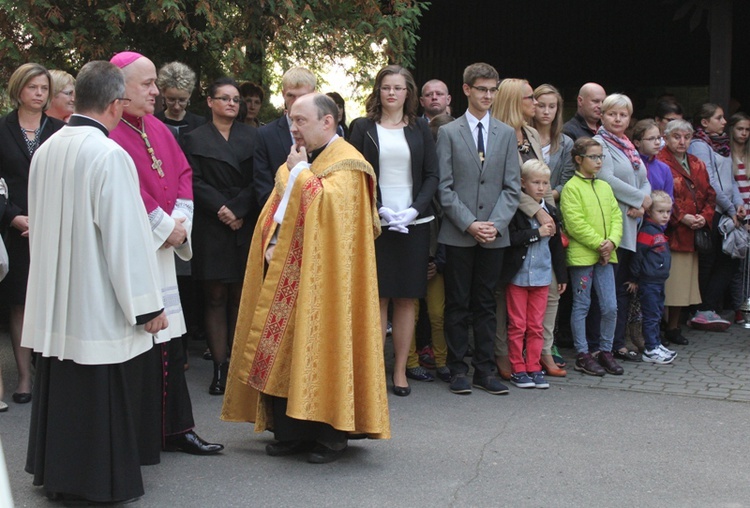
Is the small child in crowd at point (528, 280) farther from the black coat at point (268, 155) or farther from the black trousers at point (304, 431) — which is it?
the black trousers at point (304, 431)

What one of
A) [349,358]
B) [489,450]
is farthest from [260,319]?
[489,450]

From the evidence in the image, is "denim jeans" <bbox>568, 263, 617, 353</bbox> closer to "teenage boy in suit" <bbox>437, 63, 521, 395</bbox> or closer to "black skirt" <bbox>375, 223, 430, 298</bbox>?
"teenage boy in suit" <bbox>437, 63, 521, 395</bbox>

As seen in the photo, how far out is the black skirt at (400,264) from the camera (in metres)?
6.28

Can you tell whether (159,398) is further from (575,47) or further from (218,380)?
(575,47)

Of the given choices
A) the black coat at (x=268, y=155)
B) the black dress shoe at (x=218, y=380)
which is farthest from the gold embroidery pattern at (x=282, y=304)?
the black coat at (x=268, y=155)

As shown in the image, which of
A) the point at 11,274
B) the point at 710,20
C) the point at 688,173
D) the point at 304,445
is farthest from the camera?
the point at 710,20

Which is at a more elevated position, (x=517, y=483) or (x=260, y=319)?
(x=260, y=319)

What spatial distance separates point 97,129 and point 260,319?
1.29 metres

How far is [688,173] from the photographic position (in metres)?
8.13

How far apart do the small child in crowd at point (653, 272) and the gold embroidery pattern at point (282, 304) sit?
3.53 meters

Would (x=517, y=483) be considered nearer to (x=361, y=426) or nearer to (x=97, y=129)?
(x=361, y=426)

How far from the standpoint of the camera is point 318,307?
4762 millimetres

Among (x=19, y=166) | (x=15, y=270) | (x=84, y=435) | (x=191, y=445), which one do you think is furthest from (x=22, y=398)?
(x=84, y=435)

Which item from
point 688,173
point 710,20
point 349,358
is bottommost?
point 349,358
